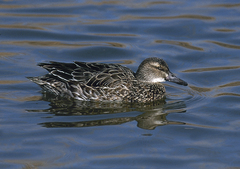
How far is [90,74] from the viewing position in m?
10.6

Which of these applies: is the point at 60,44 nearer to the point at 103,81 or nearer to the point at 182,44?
the point at 182,44

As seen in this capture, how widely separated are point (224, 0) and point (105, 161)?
35.7 feet

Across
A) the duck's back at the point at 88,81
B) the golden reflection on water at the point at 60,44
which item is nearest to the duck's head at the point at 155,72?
the duck's back at the point at 88,81

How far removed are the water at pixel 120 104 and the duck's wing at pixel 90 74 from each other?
1.63 feet

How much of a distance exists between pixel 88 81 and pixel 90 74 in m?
0.15

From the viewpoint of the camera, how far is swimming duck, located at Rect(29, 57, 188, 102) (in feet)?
34.6

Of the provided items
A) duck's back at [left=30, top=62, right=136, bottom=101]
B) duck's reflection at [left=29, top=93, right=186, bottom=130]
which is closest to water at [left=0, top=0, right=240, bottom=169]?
duck's reflection at [left=29, top=93, right=186, bottom=130]

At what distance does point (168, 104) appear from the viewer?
10492 millimetres

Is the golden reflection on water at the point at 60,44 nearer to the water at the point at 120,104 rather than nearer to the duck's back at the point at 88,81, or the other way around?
the water at the point at 120,104

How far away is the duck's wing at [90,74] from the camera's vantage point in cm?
1055

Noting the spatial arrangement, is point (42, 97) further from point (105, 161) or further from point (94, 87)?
point (105, 161)

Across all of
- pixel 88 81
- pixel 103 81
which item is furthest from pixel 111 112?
pixel 88 81

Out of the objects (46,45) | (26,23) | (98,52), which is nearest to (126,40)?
(98,52)

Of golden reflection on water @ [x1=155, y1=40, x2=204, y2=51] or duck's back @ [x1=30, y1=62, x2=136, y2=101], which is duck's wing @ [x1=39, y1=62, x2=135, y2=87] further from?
golden reflection on water @ [x1=155, y1=40, x2=204, y2=51]
